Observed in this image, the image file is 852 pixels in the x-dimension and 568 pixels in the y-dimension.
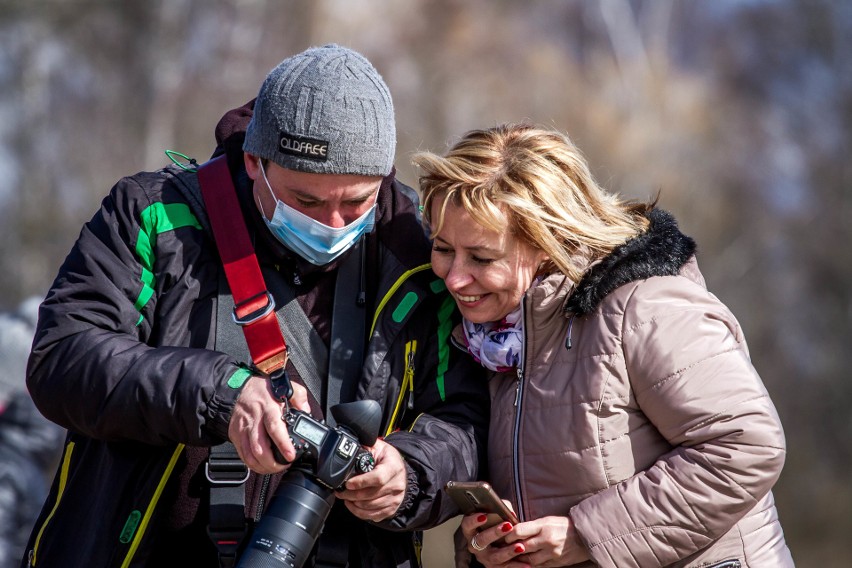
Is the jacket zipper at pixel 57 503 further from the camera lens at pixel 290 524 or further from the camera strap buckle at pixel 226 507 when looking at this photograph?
the camera lens at pixel 290 524

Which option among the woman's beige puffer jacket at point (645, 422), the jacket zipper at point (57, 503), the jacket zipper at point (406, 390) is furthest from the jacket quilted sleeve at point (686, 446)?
the jacket zipper at point (57, 503)

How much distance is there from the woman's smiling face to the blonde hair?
24mm

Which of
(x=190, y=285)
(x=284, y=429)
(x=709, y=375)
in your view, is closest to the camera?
(x=284, y=429)

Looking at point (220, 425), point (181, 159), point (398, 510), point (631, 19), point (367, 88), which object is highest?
point (631, 19)

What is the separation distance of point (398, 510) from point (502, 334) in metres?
0.50

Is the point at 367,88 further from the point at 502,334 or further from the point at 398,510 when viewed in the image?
the point at 398,510

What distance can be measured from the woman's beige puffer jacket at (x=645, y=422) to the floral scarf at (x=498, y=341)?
0.05 metres

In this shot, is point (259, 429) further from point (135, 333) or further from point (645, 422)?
point (645, 422)

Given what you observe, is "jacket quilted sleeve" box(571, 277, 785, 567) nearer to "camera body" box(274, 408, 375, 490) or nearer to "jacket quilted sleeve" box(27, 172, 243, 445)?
"camera body" box(274, 408, 375, 490)

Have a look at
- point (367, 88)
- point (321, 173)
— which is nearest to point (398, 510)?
point (321, 173)

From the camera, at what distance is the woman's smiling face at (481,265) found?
2.49 m

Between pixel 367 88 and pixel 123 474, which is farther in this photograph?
pixel 367 88

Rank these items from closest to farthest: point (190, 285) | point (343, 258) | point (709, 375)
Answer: point (709, 375), point (190, 285), point (343, 258)

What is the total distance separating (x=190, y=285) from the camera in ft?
7.92
